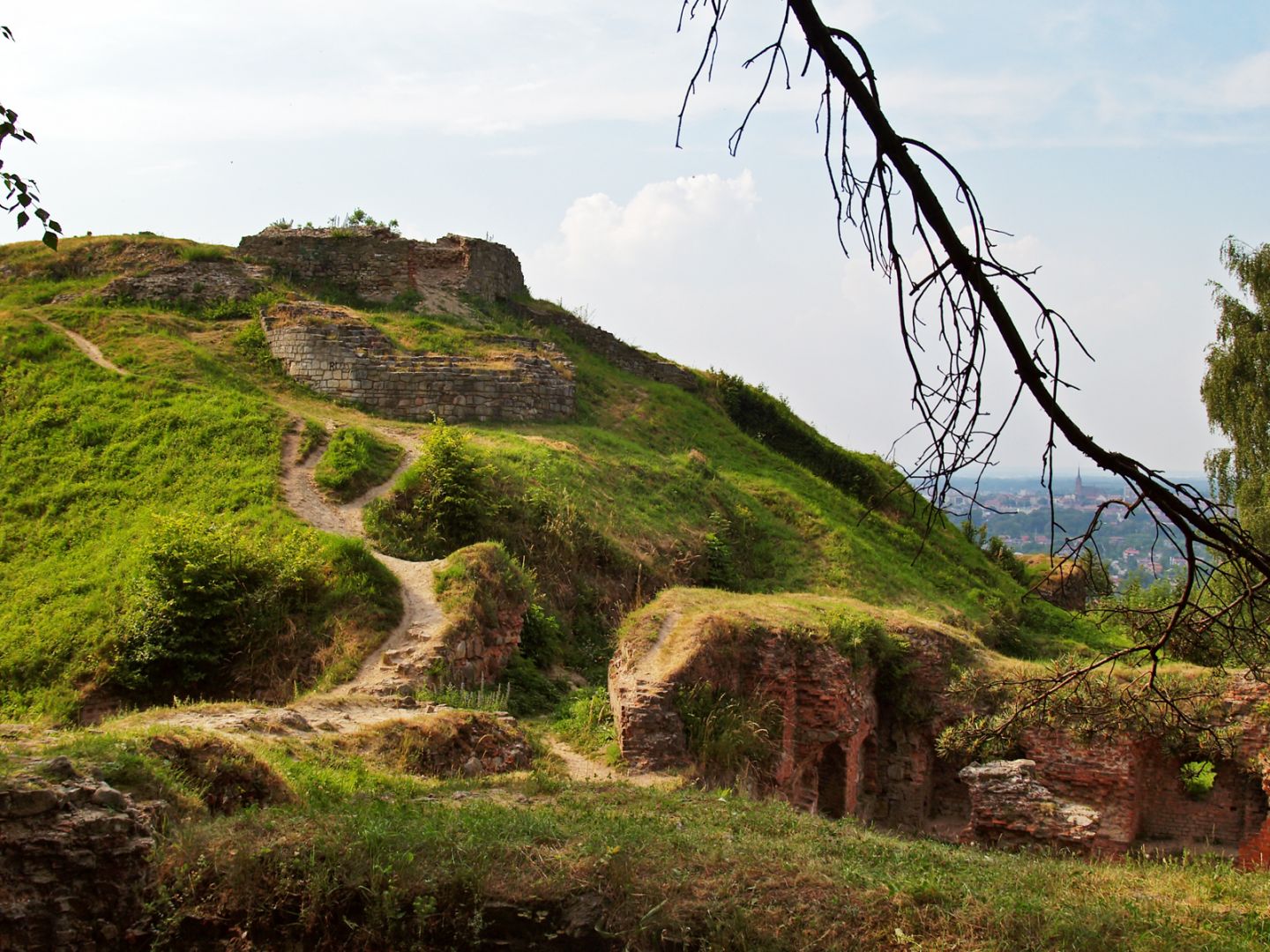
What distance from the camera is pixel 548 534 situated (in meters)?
16.8

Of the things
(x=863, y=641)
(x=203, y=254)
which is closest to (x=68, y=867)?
(x=863, y=641)

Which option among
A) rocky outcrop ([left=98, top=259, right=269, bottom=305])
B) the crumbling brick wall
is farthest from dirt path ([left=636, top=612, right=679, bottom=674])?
rocky outcrop ([left=98, top=259, right=269, bottom=305])

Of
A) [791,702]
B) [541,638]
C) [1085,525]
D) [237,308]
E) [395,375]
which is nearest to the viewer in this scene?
[791,702]

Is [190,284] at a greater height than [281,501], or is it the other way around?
[190,284]

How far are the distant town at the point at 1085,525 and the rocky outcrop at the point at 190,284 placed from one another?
15.0 meters

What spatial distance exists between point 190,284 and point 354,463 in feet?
28.1

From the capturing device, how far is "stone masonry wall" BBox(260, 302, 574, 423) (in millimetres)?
20578

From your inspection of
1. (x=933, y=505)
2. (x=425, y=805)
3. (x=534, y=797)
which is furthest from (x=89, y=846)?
(x=933, y=505)

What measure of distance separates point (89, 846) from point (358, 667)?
6.90 m

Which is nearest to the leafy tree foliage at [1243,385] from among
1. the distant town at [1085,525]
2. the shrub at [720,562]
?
the distant town at [1085,525]

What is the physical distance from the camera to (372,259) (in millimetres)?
25109

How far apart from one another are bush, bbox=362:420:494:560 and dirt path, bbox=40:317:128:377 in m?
5.35

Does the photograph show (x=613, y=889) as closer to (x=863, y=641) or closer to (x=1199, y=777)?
(x=863, y=641)

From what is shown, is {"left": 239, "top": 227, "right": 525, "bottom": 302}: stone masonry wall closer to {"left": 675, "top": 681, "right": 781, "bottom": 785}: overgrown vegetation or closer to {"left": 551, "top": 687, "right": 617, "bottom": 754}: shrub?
{"left": 551, "top": 687, "right": 617, "bottom": 754}: shrub
